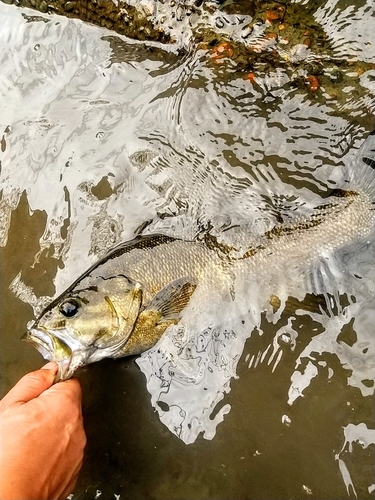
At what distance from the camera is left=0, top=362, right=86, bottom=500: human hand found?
263 cm

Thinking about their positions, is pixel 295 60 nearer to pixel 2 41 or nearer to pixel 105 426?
pixel 2 41

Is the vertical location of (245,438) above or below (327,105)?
below

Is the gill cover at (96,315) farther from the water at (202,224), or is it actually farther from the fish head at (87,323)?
the water at (202,224)

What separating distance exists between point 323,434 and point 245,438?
→ 0.48 metres

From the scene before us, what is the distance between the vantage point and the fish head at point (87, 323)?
302 centimetres

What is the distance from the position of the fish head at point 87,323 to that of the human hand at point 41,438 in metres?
0.12

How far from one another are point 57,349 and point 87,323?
24cm

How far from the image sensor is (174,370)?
3.28m

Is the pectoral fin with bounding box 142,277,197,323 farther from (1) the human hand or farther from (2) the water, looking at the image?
(1) the human hand

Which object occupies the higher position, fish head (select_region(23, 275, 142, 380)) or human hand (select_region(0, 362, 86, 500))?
fish head (select_region(23, 275, 142, 380))

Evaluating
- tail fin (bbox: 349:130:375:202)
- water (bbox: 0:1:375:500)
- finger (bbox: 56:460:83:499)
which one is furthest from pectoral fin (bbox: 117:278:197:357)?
tail fin (bbox: 349:130:375:202)

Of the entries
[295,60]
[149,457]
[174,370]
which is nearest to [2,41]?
[295,60]

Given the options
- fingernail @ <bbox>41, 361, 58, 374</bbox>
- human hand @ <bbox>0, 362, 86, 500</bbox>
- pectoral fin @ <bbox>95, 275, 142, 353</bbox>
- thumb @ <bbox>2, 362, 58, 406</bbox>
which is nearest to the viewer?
human hand @ <bbox>0, 362, 86, 500</bbox>

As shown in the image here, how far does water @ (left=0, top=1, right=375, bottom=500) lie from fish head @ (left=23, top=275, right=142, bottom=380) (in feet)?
1.11
